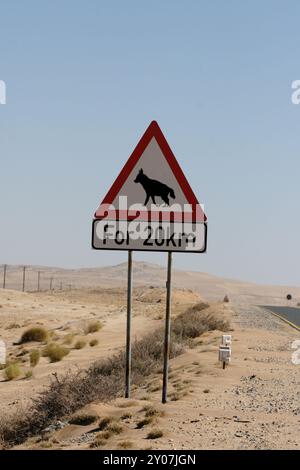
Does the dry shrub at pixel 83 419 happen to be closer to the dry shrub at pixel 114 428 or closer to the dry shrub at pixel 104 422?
the dry shrub at pixel 104 422

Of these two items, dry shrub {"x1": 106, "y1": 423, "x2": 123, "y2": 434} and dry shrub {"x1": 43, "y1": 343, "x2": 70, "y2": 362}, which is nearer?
dry shrub {"x1": 106, "y1": 423, "x2": 123, "y2": 434}

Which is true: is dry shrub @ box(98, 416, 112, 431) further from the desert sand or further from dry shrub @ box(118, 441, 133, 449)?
dry shrub @ box(118, 441, 133, 449)

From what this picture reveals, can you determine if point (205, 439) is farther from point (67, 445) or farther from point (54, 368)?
point (54, 368)

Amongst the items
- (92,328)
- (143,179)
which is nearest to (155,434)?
(143,179)

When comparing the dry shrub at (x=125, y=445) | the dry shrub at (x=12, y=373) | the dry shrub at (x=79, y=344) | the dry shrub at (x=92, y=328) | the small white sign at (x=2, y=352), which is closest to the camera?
the dry shrub at (x=125, y=445)

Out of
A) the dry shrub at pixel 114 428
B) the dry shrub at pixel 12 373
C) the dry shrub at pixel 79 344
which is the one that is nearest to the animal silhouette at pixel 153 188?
the dry shrub at pixel 114 428

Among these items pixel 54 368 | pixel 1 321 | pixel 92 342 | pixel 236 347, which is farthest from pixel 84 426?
pixel 1 321

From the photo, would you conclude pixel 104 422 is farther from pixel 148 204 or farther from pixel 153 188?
pixel 153 188

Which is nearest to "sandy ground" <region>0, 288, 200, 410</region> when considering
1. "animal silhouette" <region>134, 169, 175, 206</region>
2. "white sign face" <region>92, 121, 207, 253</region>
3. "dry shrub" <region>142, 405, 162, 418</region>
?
"dry shrub" <region>142, 405, 162, 418</region>

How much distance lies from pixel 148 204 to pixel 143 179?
12.1 inches

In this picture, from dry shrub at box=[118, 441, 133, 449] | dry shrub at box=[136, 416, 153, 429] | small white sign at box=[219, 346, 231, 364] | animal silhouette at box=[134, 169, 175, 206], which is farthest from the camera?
small white sign at box=[219, 346, 231, 364]

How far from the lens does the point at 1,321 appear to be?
47219 millimetres

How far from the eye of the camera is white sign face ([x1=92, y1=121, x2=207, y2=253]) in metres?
8.41

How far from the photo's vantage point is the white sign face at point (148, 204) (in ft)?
27.6
